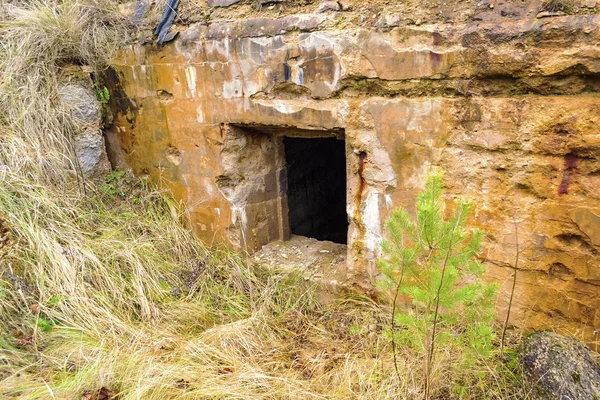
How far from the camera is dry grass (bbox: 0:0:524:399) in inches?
91.4

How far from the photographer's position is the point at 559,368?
206 centimetres

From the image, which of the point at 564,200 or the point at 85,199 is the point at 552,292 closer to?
the point at 564,200

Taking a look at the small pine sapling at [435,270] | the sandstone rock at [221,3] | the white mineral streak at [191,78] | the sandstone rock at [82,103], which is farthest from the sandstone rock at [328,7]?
the sandstone rock at [82,103]

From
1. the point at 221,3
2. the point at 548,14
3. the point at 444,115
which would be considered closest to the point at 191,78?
the point at 221,3

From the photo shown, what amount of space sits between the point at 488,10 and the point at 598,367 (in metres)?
1.77

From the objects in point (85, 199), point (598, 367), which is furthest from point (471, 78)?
point (85, 199)

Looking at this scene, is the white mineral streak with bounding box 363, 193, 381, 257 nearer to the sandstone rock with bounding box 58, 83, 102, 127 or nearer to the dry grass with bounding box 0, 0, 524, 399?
the dry grass with bounding box 0, 0, 524, 399

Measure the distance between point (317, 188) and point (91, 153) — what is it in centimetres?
242

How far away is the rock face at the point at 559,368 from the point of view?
6.55ft

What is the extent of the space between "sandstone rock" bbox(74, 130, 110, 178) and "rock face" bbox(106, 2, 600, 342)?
968mm

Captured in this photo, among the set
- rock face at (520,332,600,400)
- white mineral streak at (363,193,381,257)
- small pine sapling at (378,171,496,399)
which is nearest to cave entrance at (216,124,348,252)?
white mineral streak at (363,193,381,257)

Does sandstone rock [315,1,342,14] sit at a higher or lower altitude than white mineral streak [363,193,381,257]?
higher

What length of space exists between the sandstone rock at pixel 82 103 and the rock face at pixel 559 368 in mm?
3573

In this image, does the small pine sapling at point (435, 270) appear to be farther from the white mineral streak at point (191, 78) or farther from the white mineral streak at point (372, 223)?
the white mineral streak at point (191, 78)
